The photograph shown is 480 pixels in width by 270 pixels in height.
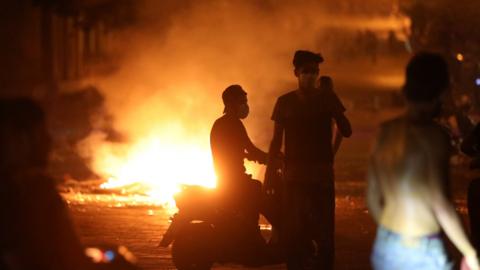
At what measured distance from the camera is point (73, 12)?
3538 centimetres

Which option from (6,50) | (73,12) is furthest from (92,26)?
(6,50)

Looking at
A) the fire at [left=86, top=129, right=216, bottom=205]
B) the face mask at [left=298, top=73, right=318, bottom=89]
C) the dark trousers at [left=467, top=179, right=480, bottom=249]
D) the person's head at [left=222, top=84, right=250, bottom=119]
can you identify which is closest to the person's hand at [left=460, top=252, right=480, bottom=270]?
the dark trousers at [left=467, top=179, right=480, bottom=249]

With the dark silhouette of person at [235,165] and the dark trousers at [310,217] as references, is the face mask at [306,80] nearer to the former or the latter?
the dark trousers at [310,217]

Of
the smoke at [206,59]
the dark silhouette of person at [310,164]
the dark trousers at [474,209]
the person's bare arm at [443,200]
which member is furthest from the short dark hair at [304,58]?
the smoke at [206,59]

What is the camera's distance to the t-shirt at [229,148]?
7.75 meters

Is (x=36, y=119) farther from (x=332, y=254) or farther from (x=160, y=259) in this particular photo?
(x=160, y=259)

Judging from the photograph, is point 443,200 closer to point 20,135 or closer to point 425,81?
point 425,81

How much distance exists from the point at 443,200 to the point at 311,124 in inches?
110

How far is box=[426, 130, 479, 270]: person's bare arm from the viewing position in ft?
14.4

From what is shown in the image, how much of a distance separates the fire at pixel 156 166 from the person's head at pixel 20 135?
29.1 feet

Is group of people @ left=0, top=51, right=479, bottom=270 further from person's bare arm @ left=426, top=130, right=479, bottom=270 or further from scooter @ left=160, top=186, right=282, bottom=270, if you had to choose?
scooter @ left=160, top=186, right=282, bottom=270

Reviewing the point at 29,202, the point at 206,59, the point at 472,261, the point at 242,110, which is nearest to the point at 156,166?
the point at 206,59

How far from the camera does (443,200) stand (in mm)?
4398

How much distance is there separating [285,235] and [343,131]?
2.95 feet
